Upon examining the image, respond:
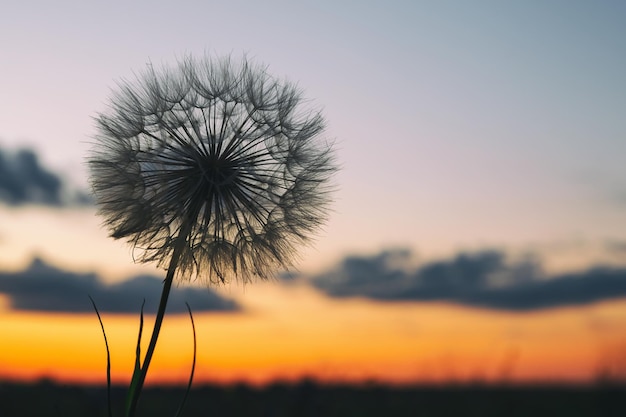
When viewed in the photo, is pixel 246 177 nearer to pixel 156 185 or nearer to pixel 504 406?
pixel 156 185

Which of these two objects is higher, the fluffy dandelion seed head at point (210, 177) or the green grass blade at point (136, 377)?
the fluffy dandelion seed head at point (210, 177)

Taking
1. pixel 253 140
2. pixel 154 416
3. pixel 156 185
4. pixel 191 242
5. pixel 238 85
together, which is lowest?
pixel 154 416

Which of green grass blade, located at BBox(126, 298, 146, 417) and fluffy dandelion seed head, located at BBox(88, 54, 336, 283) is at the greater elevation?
fluffy dandelion seed head, located at BBox(88, 54, 336, 283)

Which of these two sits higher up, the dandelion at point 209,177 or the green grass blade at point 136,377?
the dandelion at point 209,177

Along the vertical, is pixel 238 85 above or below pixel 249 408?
above

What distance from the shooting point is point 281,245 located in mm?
7418

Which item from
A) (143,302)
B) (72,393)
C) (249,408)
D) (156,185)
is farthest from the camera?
(249,408)

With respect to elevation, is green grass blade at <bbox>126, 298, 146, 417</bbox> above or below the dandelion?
below

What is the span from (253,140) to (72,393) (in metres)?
4.03

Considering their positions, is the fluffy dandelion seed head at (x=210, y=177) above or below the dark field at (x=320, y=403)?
above

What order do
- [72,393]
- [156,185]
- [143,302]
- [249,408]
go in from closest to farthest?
[143,302] → [156,185] → [72,393] → [249,408]

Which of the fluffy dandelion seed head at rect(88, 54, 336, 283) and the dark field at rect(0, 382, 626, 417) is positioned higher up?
the fluffy dandelion seed head at rect(88, 54, 336, 283)

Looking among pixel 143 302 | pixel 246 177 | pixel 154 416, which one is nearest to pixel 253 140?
pixel 246 177

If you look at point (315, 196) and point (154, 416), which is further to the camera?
point (154, 416)
